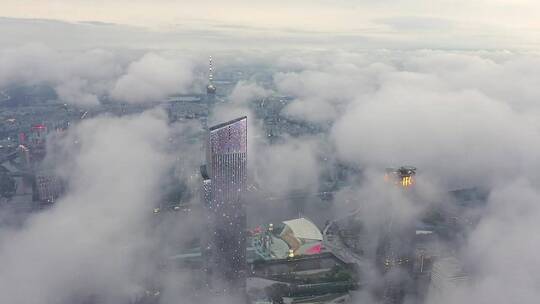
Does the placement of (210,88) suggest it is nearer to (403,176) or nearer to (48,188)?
(48,188)

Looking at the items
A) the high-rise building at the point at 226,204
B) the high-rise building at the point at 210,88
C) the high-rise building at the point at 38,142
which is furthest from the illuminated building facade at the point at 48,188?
the high-rise building at the point at 210,88

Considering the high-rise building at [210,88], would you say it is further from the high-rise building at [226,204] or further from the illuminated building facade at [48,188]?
the high-rise building at [226,204]

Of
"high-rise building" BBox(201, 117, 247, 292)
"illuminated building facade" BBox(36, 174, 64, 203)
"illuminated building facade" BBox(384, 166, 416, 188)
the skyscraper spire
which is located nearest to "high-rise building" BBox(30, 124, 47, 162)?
"illuminated building facade" BBox(36, 174, 64, 203)

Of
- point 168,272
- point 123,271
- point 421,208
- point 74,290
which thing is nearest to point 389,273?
point 421,208

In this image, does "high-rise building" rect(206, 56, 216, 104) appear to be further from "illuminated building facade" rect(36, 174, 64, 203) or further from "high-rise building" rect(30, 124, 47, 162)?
"illuminated building facade" rect(36, 174, 64, 203)

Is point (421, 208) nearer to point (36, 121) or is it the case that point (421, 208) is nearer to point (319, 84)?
point (319, 84)

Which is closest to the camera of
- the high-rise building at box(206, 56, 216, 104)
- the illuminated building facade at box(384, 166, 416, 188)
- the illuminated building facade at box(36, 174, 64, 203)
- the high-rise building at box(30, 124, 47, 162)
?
the illuminated building facade at box(384, 166, 416, 188)

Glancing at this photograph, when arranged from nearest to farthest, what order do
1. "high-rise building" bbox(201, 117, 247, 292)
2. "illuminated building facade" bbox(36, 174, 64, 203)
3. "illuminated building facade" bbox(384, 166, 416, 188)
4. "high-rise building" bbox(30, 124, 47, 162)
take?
"high-rise building" bbox(201, 117, 247, 292) → "illuminated building facade" bbox(384, 166, 416, 188) → "illuminated building facade" bbox(36, 174, 64, 203) → "high-rise building" bbox(30, 124, 47, 162)

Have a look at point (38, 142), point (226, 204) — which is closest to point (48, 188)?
point (38, 142)
